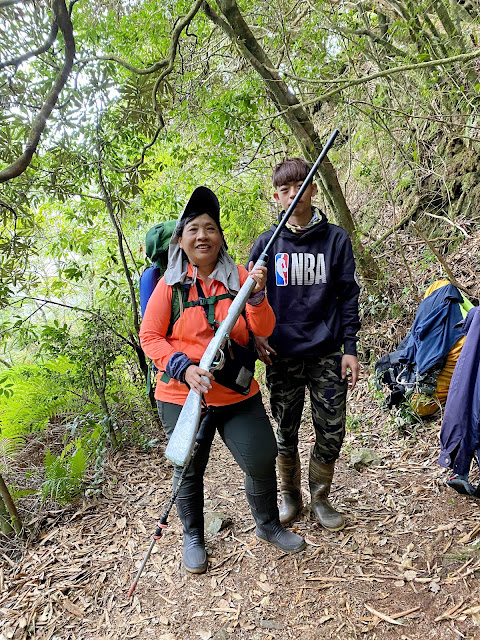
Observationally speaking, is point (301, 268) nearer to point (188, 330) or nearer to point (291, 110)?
point (188, 330)

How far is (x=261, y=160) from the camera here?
709cm

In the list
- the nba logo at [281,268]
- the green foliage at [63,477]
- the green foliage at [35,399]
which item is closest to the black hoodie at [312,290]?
the nba logo at [281,268]

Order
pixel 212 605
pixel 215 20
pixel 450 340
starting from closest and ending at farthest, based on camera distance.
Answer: pixel 212 605, pixel 450 340, pixel 215 20

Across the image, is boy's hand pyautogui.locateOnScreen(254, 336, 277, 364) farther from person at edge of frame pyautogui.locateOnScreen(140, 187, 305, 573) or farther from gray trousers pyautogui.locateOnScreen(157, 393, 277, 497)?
gray trousers pyautogui.locateOnScreen(157, 393, 277, 497)

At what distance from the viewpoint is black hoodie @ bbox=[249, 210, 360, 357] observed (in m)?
2.66

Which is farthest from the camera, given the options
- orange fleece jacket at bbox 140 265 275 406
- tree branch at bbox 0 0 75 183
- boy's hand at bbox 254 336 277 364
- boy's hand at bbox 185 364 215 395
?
boy's hand at bbox 254 336 277 364

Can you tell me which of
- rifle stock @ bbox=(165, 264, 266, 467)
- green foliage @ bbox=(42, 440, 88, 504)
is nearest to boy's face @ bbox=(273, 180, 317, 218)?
rifle stock @ bbox=(165, 264, 266, 467)

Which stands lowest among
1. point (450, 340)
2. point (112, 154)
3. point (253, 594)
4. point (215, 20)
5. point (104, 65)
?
point (253, 594)

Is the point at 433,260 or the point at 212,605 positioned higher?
the point at 433,260

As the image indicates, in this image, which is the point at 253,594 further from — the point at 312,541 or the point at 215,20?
the point at 215,20

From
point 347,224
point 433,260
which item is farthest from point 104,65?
point 433,260

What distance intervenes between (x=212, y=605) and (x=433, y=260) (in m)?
4.70

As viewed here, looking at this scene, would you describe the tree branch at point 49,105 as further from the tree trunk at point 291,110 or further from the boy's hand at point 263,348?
the tree trunk at point 291,110

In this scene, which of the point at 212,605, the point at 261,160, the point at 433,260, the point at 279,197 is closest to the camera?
the point at 212,605
